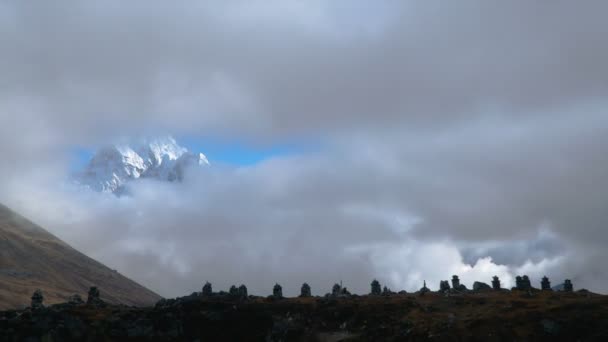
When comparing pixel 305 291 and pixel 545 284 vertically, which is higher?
pixel 545 284

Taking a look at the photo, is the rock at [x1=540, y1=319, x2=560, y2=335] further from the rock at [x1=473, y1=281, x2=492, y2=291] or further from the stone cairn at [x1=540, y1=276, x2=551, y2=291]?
the stone cairn at [x1=540, y1=276, x2=551, y2=291]

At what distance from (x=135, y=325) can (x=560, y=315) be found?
9380 centimetres

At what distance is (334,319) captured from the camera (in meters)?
146

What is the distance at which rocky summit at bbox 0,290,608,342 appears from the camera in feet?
400

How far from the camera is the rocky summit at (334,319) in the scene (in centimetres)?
12194

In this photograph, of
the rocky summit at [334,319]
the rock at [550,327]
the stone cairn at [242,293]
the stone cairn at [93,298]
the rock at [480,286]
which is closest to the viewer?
the rock at [550,327]

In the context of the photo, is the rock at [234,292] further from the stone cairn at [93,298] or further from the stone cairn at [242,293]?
the stone cairn at [93,298]

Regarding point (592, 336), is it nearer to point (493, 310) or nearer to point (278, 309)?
point (493, 310)

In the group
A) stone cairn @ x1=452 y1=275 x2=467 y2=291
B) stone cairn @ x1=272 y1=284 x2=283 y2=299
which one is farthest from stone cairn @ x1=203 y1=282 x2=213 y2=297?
stone cairn @ x1=452 y1=275 x2=467 y2=291

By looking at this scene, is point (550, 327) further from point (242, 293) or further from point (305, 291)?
point (242, 293)

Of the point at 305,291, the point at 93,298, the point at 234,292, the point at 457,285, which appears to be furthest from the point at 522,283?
the point at 93,298

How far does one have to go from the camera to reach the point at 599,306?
125250mm

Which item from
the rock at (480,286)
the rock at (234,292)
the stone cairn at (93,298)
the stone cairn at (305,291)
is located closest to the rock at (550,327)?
the rock at (480,286)

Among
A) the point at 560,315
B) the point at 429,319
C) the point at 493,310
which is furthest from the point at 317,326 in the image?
the point at 560,315
